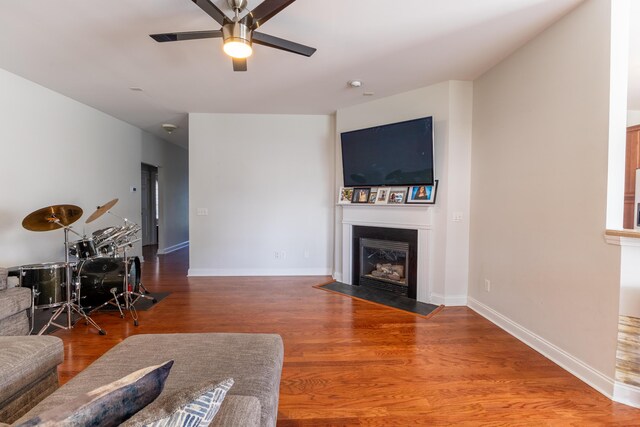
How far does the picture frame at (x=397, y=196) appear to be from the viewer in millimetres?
3359

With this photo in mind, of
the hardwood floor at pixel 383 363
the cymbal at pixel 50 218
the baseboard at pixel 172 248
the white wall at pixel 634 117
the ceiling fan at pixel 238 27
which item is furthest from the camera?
the baseboard at pixel 172 248

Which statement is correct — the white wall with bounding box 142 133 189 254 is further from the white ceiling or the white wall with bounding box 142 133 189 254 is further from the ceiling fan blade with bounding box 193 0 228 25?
the ceiling fan blade with bounding box 193 0 228 25

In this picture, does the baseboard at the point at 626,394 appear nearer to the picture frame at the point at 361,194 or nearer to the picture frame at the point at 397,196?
the picture frame at the point at 397,196

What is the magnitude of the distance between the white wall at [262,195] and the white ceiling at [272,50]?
0.69 m

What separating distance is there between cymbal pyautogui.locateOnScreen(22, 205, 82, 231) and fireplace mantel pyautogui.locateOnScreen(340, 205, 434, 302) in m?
2.95

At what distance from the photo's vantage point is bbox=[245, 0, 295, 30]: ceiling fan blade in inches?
63.7

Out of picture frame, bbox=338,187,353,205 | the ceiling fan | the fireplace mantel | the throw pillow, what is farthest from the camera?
picture frame, bbox=338,187,353,205

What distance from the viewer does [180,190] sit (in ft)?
23.1

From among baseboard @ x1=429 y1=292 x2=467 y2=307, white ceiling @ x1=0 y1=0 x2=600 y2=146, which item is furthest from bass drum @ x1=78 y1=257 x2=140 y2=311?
baseboard @ x1=429 y1=292 x2=467 y2=307

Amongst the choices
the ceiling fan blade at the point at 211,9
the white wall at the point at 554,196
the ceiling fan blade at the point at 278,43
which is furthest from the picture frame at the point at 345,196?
the ceiling fan blade at the point at 211,9

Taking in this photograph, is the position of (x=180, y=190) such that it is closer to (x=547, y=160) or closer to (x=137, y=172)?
(x=137, y=172)

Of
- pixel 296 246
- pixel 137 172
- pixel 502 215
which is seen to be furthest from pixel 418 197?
pixel 137 172

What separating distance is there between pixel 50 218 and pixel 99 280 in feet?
2.34

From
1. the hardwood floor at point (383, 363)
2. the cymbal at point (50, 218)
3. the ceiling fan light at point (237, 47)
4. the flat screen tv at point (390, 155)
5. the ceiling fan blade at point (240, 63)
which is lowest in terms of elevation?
the hardwood floor at point (383, 363)
